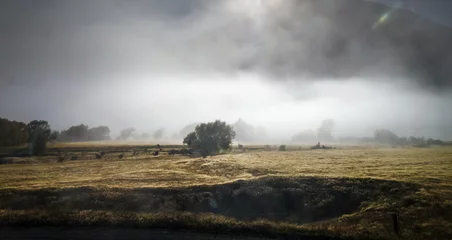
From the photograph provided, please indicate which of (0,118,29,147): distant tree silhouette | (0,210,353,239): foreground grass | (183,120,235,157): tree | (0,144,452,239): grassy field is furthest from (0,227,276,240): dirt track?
(0,118,29,147): distant tree silhouette

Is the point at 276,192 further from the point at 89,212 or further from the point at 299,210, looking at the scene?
the point at 89,212

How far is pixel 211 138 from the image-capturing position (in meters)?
149

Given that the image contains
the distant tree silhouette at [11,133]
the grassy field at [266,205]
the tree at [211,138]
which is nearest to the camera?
the grassy field at [266,205]

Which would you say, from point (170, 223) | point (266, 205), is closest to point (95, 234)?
point (170, 223)

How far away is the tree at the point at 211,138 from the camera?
148 metres

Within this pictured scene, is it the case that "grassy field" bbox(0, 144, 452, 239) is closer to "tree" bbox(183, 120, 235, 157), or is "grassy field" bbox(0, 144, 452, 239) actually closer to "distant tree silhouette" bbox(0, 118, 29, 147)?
"tree" bbox(183, 120, 235, 157)

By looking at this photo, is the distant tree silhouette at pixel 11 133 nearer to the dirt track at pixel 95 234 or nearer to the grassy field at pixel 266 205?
the grassy field at pixel 266 205

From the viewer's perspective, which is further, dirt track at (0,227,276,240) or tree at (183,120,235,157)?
tree at (183,120,235,157)

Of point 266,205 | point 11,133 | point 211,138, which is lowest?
point 266,205

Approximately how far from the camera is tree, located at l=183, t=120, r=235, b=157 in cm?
14838

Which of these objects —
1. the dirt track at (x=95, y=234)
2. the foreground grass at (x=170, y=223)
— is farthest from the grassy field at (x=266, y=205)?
the dirt track at (x=95, y=234)

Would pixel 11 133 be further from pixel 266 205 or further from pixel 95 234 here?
pixel 266 205

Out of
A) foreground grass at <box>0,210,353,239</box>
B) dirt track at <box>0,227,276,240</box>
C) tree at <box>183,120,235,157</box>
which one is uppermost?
tree at <box>183,120,235,157</box>

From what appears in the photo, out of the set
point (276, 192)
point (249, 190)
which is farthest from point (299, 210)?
point (249, 190)
